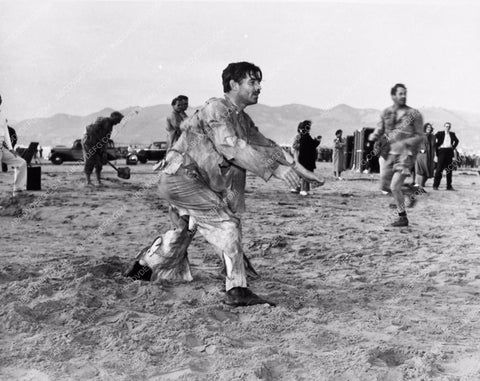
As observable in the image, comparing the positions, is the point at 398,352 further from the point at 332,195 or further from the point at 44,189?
the point at 44,189

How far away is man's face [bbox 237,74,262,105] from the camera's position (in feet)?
12.9

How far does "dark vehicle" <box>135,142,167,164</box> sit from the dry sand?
2201 cm

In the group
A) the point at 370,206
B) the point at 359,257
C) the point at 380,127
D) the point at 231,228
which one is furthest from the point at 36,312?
the point at 370,206

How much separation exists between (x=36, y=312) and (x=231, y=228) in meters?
1.33

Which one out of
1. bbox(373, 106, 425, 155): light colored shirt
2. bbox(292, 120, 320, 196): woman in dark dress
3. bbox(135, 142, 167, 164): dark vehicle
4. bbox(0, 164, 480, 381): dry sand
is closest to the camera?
bbox(0, 164, 480, 381): dry sand

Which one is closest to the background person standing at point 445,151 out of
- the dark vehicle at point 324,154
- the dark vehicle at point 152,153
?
the dark vehicle at point 152,153

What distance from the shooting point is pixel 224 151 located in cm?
372

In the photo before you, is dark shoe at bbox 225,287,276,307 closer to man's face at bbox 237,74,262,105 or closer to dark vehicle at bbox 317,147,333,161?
man's face at bbox 237,74,262,105

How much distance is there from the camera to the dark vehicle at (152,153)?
96.3 ft

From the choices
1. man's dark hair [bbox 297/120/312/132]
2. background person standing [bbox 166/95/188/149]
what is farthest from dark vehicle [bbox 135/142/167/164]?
background person standing [bbox 166/95/188/149]

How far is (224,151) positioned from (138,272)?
1.35 m

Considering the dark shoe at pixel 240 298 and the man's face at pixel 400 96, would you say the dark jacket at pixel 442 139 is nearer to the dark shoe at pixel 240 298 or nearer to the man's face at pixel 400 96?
the man's face at pixel 400 96

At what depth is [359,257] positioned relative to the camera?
582 cm

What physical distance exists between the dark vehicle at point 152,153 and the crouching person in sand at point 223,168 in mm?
25127
